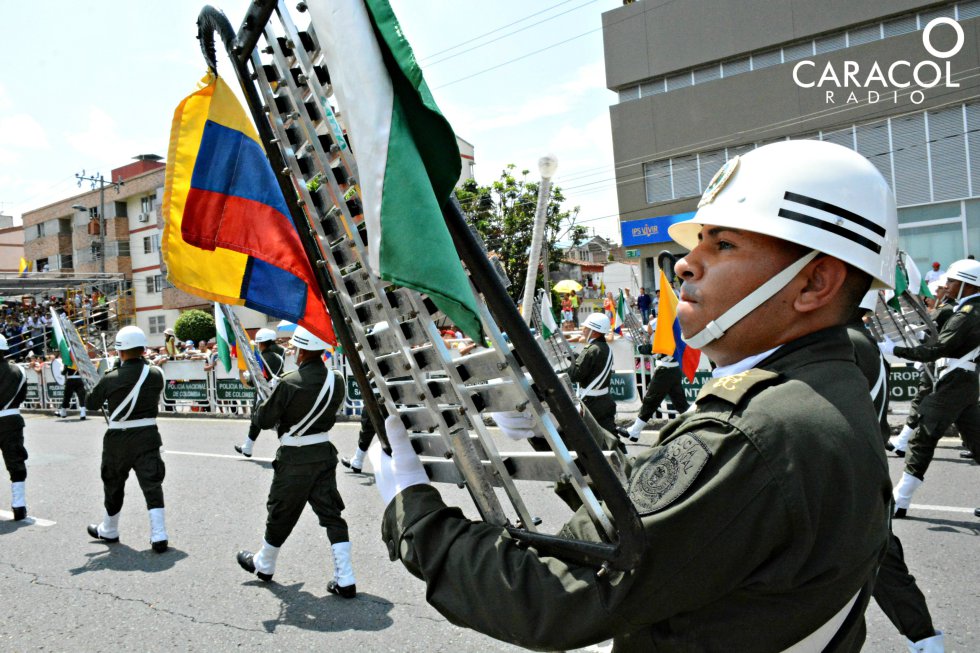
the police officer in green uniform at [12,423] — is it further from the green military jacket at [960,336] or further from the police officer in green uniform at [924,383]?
the police officer in green uniform at [924,383]

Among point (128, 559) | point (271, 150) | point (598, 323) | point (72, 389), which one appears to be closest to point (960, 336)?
point (598, 323)

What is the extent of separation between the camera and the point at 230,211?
8.72ft

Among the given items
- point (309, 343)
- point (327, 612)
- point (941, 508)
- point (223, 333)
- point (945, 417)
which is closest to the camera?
point (327, 612)

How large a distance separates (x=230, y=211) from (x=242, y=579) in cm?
429

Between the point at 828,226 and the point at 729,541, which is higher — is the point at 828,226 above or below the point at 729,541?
above

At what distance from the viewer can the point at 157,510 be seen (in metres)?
6.98

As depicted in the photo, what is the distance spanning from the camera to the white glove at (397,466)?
65.9 inches

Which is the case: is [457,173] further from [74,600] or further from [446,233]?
[74,600]

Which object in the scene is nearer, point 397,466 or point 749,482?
point 749,482

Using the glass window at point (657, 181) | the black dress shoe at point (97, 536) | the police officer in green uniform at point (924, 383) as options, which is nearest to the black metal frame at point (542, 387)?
the black dress shoe at point (97, 536)

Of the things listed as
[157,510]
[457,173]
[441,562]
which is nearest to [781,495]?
[441,562]

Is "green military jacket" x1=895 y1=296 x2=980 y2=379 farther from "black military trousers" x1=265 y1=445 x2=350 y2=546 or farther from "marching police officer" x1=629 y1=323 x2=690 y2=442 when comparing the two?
"black military trousers" x1=265 y1=445 x2=350 y2=546

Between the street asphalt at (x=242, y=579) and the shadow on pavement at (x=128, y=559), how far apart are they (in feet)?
0.07

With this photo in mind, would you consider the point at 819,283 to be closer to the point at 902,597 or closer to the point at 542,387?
the point at 542,387
